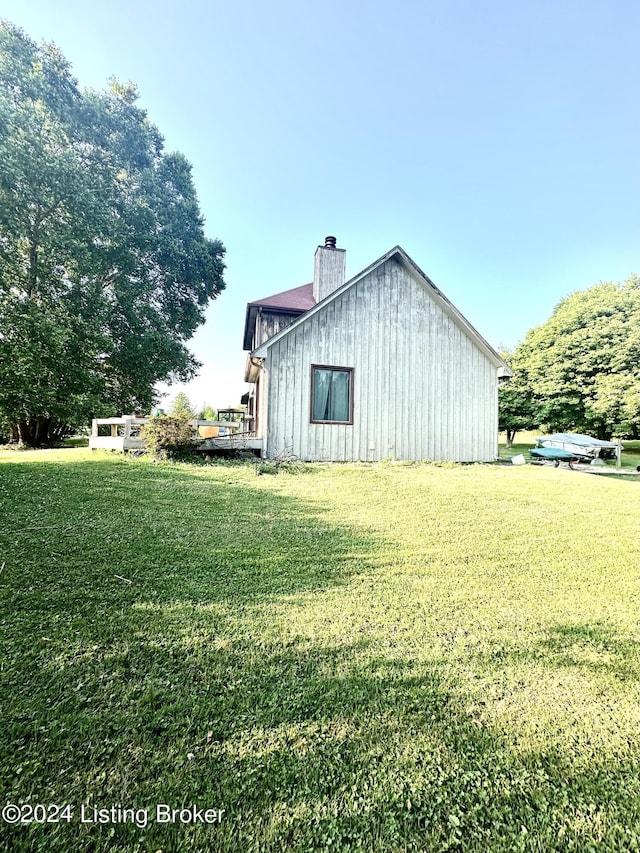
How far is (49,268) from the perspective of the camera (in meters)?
15.5

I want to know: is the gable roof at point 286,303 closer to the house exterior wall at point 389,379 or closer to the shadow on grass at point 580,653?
the house exterior wall at point 389,379

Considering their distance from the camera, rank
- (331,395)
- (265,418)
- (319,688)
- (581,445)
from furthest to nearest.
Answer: (581,445) → (331,395) → (265,418) → (319,688)

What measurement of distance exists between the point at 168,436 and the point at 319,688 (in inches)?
320

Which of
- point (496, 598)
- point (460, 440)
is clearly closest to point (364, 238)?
point (460, 440)

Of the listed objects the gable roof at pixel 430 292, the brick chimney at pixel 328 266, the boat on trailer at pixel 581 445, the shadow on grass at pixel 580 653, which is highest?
the brick chimney at pixel 328 266

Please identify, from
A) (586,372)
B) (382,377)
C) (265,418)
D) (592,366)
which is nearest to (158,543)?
(265,418)

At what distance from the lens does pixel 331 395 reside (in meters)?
10.4

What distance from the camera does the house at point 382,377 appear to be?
1004 cm

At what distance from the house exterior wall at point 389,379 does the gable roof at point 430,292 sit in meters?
0.13

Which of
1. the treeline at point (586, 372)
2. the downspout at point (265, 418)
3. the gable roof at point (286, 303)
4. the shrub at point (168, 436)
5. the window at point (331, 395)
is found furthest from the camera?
the treeline at point (586, 372)

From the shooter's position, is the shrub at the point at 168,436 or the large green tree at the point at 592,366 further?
the large green tree at the point at 592,366

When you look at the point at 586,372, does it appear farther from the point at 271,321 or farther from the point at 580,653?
the point at 580,653

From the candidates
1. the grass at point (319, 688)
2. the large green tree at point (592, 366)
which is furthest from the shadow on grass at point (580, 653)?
the large green tree at point (592, 366)

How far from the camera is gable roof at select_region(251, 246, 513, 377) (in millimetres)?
10047
